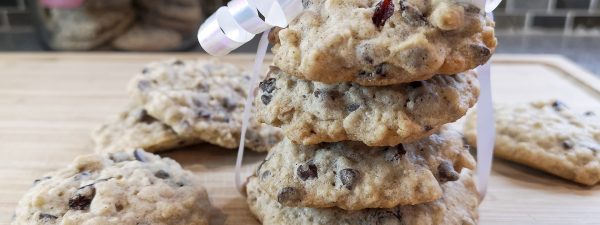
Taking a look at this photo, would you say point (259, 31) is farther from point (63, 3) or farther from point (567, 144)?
point (63, 3)

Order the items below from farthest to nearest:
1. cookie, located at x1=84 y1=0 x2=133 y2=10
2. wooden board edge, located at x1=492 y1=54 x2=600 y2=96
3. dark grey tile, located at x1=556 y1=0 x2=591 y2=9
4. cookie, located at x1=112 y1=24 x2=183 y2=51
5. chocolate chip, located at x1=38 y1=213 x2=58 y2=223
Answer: dark grey tile, located at x1=556 y1=0 x2=591 y2=9 < cookie, located at x1=112 y1=24 x2=183 y2=51 < cookie, located at x1=84 y1=0 x2=133 y2=10 < wooden board edge, located at x1=492 y1=54 x2=600 y2=96 < chocolate chip, located at x1=38 y1=213 x2=58 y2=223

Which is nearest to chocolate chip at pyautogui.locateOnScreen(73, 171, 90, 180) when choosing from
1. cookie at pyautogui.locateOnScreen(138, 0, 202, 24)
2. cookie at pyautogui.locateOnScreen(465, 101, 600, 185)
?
cookie at pyautogui.locateOnScreen(465, 101, 600, 185)

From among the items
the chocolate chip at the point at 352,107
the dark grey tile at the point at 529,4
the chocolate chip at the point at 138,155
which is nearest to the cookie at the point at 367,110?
the chocolate chip at the point at 352,107

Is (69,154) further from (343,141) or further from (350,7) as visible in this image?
(350,7)

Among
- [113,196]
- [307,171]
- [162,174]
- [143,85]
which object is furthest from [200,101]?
[307,171]

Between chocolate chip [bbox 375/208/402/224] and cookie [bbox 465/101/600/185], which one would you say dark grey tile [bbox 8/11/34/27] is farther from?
chocolate chip [bbox 375/208/402/224]

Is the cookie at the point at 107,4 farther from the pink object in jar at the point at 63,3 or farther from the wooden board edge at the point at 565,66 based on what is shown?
the wooden board edge at the point at 565,66

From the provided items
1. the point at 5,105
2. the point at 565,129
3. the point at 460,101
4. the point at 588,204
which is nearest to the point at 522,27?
the point at 565,129
